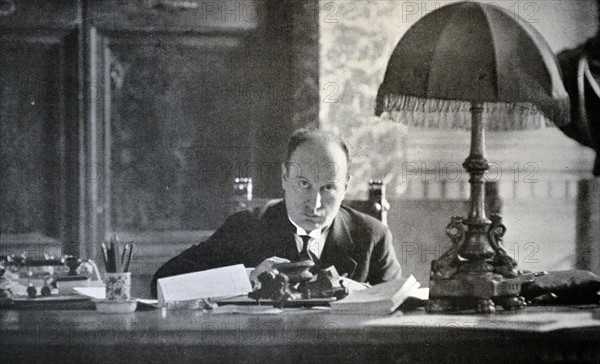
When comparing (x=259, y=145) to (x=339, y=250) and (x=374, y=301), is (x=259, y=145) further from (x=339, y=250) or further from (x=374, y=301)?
(x=374, y=301)

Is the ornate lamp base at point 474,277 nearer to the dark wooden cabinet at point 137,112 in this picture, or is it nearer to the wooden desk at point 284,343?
the wooden desk at point 284,343

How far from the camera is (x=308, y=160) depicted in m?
2.13

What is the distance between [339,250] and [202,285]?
0.66 m

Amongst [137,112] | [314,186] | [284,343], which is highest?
[137,112]

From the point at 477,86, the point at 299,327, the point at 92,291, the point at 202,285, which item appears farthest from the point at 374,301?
the point at 92,291

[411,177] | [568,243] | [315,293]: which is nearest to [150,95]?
[411,177]

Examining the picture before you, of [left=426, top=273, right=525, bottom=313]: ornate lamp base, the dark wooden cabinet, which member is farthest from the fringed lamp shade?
the dark wooden cabinet

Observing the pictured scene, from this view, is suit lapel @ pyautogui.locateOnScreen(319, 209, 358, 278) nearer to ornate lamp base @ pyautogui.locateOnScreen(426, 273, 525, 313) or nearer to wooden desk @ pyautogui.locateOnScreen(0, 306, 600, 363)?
ornate lamp base @ pyautogui.locateOnScreen(426, 273, 525, 313)

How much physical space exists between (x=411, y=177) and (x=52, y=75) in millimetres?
1387

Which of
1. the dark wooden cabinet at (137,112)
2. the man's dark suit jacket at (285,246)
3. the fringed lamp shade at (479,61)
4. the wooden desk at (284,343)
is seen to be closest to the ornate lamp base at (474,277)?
the wooden desk at (284,343)

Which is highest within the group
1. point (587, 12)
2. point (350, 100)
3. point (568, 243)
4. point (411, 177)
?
point (587, 12)

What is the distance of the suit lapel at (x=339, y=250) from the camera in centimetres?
208

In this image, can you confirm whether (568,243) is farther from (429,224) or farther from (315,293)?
(315,293)

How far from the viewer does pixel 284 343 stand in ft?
4.26
